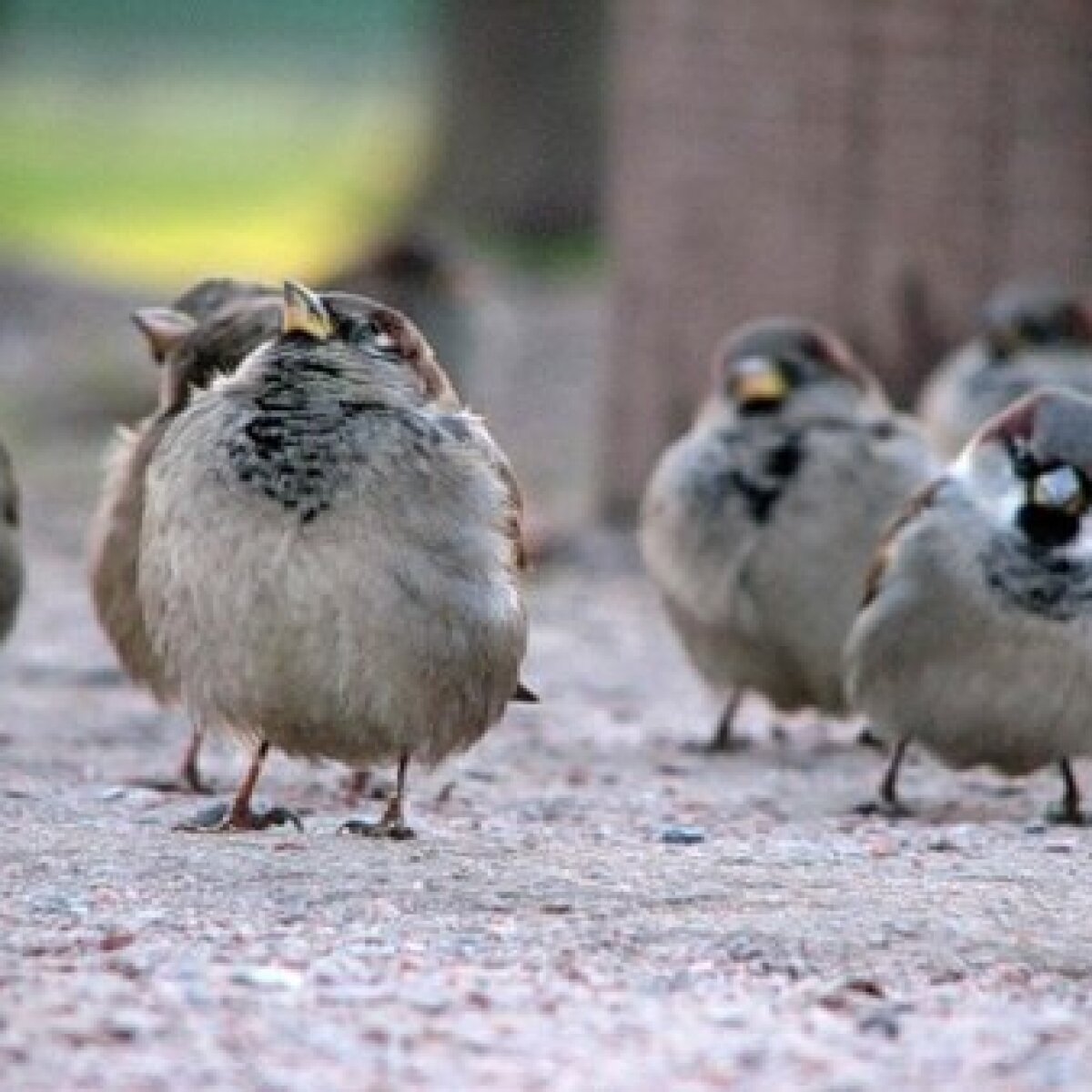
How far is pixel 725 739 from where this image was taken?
985 cm

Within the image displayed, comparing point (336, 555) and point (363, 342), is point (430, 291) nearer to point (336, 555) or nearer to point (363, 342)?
point (363, 342)

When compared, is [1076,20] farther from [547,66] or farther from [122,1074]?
[547,66]

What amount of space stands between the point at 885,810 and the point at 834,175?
5.35m

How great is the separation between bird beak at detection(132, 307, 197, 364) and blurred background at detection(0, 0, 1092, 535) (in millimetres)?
4796

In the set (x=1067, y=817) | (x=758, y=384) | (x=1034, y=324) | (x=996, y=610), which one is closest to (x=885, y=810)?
(x=1067, y=817)

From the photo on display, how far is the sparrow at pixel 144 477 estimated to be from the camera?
8.28m

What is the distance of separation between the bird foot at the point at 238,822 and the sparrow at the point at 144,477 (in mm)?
703

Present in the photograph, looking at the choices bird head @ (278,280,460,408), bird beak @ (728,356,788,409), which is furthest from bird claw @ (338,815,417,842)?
bird beak @ (728,356,788,409)

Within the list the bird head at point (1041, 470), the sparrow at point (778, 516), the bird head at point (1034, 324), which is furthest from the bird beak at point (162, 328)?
the bird head at point (1034, 324)

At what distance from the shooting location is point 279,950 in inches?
228

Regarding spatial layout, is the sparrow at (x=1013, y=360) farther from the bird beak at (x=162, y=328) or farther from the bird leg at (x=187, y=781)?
the bird leg at (x=187, y=781)

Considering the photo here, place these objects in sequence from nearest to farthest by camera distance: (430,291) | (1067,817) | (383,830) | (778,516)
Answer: (383,830) → (1067,817) → (778,516) → (430,291)

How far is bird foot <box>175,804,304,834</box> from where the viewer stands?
7.20m

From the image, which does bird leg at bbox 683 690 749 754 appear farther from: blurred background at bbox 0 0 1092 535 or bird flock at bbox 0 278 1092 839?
blurred background at bbox 0 0 1092 535
